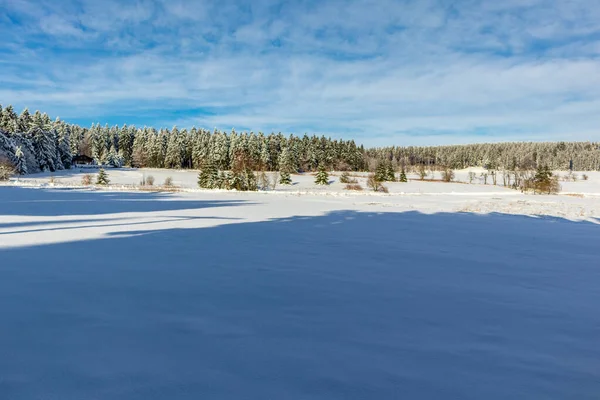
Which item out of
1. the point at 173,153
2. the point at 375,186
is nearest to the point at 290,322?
the point at 375,186

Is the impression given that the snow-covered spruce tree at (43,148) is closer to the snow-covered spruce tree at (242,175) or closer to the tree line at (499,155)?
the snow-covered spruce tree at (242,175)

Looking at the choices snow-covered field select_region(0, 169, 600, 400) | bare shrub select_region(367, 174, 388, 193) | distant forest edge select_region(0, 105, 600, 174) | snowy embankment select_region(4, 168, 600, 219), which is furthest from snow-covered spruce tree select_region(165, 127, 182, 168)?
snow-covered field select_region(0, 169, 600, 400)

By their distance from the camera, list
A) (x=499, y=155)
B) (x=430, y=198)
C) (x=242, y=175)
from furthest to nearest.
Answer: (x=499, y=155)
(x=242, y=175)
(x=430, y=198)

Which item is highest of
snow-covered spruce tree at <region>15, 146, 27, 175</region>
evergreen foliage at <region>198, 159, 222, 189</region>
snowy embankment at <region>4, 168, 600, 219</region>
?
snow-covered spruce tree at <region>15, 146, 27, 175</region>

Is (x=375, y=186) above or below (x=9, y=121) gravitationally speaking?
below

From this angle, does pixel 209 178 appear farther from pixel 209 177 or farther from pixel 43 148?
pixel 43 148

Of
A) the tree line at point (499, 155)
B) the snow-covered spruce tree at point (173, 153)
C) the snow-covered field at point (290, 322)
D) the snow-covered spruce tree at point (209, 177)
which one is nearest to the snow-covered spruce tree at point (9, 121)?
the snow-covered spruce tree at point (173, 153)

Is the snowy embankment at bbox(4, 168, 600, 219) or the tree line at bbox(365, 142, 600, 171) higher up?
the tree line at bbox(365, 142, 600, 171)

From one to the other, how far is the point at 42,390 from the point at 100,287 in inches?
98.0

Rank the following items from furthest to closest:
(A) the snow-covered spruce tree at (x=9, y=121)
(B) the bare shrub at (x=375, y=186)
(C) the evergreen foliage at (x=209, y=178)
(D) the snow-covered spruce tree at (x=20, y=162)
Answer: (A) the snow-covered spruce tree at (x=9, y=121), (D) the snow-covered spruce tree at (x=20, y=162), (B) the bare shrub at (x=375, y=186), (C) the evergreen foliage at (x=209, y=178)

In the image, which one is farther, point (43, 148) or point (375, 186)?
point (43, 148)

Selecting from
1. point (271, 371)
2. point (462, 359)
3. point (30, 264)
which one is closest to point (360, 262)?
point (462, 359)

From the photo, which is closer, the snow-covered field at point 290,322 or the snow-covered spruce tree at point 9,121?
the snow-covered field at point 290,322

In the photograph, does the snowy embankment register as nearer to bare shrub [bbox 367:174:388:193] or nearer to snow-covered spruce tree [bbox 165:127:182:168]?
bare shrub [bbox 367:174:388:193]
